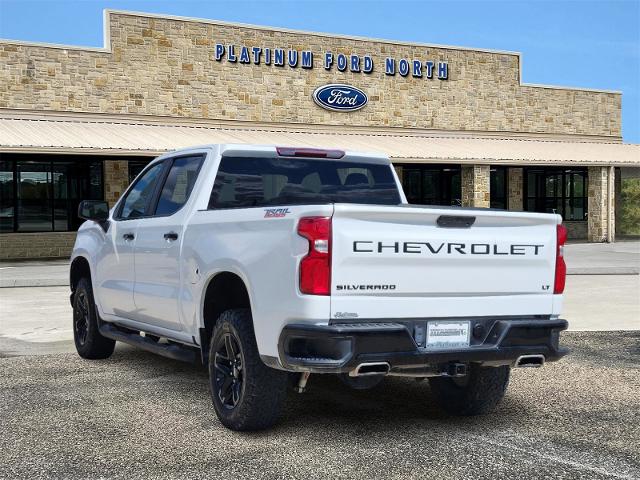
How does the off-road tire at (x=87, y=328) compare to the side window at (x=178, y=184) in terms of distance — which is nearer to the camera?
the side window at (x=178, y=184)

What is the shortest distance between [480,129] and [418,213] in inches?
1165

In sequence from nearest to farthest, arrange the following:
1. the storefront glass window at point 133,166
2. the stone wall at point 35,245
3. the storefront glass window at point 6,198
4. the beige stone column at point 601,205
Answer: the stone wall at point 35,245
the storefront glass window at point 6,198
the storefront glass window at point 133,166
the beige stone column at point 601,205

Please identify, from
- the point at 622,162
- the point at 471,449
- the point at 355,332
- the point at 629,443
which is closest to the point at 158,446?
the point at 355,332

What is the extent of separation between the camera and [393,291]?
530 cm

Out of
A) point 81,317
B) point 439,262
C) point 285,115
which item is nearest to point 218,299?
point 439,262

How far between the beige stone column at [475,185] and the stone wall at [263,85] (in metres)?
3.51

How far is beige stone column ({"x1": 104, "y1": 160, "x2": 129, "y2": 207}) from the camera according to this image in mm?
27328

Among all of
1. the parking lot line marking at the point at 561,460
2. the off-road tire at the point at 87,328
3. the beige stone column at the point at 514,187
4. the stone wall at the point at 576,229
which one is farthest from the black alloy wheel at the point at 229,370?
the stone wall at the point at 576,229

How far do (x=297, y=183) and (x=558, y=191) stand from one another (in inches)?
1229

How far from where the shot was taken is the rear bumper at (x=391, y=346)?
5.11 metres

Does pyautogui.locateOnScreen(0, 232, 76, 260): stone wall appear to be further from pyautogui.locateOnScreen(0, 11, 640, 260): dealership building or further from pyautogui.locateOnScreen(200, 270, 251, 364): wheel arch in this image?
pyautogui.locateOnScreen(200, 270, 251, 364): wheel arch

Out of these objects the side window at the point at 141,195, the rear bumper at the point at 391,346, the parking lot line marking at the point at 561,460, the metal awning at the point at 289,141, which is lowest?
the parking lot line marking at the point at 561,460

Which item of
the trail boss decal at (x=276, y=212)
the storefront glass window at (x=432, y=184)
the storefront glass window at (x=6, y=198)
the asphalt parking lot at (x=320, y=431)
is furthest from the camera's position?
the storefront glass window at (x=432, y=184)

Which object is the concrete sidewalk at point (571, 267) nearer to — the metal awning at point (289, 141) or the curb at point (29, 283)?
the curb at point (29, 283)
